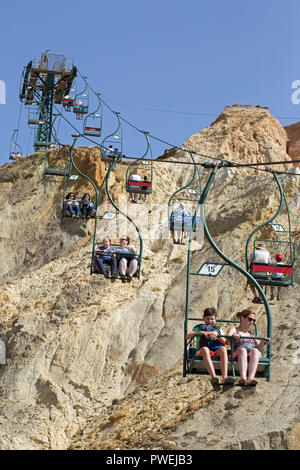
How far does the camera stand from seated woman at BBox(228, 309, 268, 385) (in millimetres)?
14281

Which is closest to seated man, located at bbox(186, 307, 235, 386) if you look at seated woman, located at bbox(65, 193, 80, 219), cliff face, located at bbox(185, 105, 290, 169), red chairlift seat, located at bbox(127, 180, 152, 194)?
seated woman, located at bbox(65, 193, 80, 219)

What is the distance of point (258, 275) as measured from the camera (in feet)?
63.5

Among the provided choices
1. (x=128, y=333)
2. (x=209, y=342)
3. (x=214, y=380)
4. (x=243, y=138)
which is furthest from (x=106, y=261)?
(x=243, y=138)

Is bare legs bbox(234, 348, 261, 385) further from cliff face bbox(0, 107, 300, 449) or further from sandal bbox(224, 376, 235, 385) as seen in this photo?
cliff face bbox(0, 107, 300, 449)

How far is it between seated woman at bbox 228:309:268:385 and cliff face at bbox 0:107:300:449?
17.8 ft

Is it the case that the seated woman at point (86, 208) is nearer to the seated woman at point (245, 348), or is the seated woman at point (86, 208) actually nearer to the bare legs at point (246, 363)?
the seated woman at point (245, 348)

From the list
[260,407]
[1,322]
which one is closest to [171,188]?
[1,322]

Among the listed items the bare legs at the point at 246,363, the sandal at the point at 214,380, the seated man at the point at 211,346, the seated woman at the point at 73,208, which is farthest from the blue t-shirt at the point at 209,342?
the seated woman at the point at 73,208

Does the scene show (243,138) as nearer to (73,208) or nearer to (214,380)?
(73,208)

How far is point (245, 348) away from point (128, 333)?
13090mm

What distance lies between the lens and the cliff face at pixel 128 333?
20.9 m

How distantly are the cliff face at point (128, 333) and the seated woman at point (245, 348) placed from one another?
5424 millimetres
